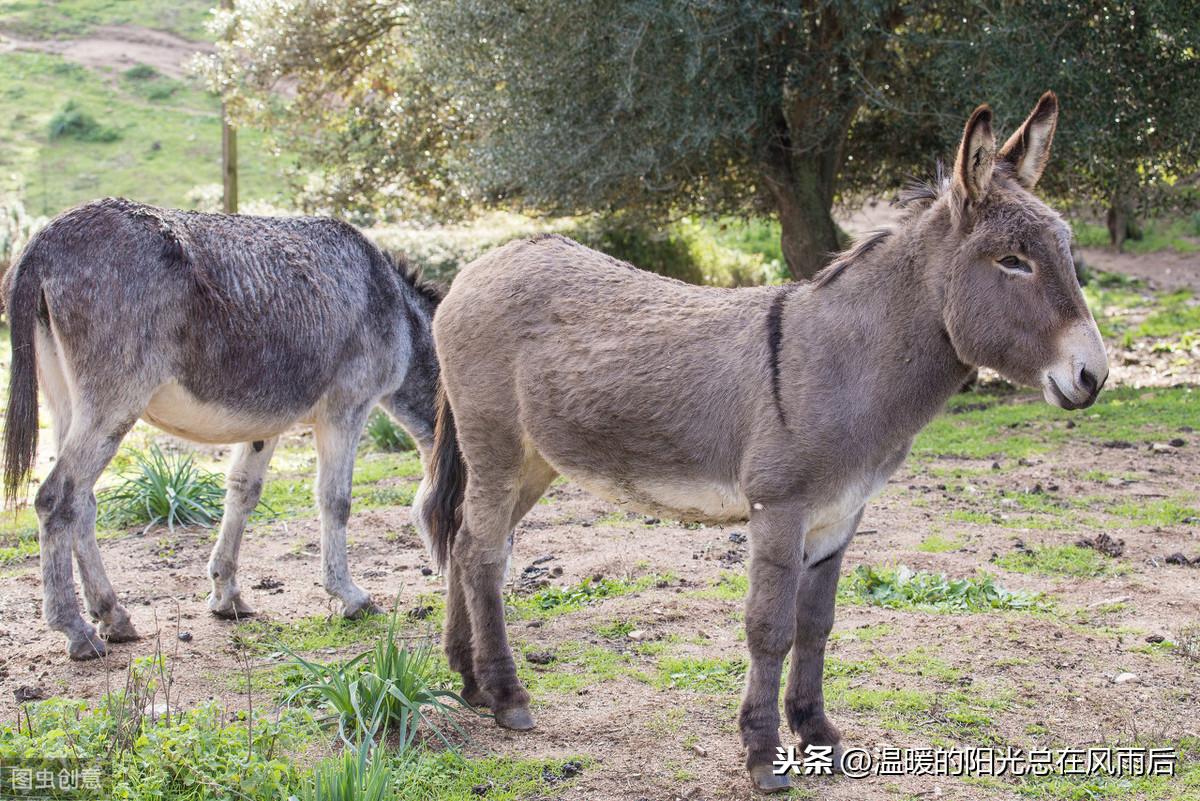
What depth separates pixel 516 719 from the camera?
14.6ft

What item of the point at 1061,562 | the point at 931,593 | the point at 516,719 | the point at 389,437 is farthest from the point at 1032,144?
the point at 389,437

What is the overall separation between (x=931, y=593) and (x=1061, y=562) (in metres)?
1.05

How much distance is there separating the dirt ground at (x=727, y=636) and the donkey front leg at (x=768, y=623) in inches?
6.5

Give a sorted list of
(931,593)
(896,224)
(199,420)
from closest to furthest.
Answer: (896,224) < (199,420) < (931,593)

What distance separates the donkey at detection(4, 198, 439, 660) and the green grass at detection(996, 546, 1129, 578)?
12.1 feet

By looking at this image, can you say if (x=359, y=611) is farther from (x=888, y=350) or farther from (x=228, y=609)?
(x=888, y=350)

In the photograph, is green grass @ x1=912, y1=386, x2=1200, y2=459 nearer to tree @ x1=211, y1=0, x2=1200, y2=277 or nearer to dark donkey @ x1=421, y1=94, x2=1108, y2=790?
tree @ x1=211, y1=0, x2=1200, y2=277

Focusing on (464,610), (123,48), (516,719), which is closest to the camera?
(516,719)

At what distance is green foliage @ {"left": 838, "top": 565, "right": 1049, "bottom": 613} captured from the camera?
5.63 metres

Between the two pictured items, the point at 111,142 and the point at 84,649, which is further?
the point at 111,142

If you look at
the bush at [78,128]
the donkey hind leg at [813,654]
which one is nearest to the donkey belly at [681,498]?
the donkey hind leg at [813,654]

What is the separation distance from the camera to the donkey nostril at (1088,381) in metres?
3.53

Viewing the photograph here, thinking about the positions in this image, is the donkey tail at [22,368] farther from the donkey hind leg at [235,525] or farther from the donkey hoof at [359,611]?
the donkey hoof at [359,611]

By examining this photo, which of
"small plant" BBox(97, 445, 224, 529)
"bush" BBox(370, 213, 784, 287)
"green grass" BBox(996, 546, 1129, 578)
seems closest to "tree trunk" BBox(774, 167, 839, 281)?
"bush" BBox(370, 213, 784, 287)
